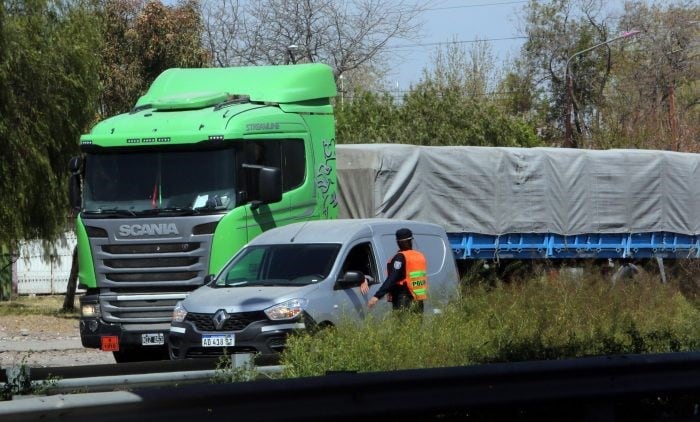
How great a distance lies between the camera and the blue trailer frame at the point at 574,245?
18.2m

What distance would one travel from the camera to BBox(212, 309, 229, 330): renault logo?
37.4ft

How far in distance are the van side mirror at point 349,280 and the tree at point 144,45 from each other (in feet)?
59.9

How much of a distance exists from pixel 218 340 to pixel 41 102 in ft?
28.7

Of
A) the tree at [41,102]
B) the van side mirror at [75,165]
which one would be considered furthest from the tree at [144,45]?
the van side mirror at [75,165]

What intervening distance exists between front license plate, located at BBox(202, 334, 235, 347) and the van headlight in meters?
0.46

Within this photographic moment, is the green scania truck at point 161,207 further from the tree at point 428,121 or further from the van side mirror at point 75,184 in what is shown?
the tree at point 428,121

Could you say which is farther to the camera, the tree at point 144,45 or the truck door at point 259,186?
the tree at point 144,45

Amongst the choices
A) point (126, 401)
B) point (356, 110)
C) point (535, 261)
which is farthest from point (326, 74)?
point (356, 110)

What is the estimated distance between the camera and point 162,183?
1353 centimetres

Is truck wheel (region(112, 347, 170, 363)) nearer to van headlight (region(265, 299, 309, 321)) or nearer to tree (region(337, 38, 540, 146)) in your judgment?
van headlight (region(265, 299, 309, 321))

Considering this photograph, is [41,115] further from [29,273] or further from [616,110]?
[616,110]

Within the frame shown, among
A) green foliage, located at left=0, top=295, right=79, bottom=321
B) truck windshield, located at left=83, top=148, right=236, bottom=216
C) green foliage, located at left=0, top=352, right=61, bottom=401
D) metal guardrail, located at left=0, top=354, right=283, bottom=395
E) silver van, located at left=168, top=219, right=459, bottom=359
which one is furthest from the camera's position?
green foliage, located at left=0, top=295, right=79, bottom=321

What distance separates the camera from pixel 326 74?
15664 millimetres

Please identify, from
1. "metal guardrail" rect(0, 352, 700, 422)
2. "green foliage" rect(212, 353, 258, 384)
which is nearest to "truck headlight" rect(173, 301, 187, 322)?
"green foliage" rect(212, 353, 258, 384)
